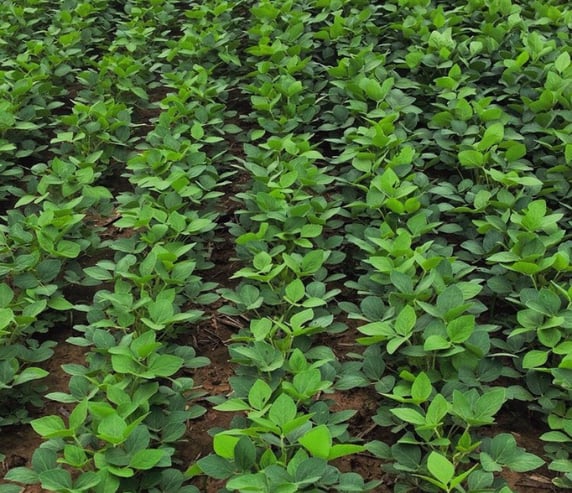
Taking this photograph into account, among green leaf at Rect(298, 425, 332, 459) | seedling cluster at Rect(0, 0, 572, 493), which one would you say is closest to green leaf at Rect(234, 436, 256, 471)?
seedling cluster at Rect(0, 0, 572, 493)

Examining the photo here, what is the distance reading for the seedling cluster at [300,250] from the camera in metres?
1.90

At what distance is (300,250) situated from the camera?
267 cm

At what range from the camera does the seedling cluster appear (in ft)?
6.23

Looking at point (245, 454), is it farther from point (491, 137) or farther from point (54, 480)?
point (491, 137)

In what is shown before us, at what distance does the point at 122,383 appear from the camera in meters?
2.04

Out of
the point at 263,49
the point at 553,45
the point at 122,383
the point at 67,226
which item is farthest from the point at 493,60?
the point at 122,383

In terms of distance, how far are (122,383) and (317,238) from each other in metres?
1.02

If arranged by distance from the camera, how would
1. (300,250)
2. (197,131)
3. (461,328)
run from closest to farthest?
1. (461,328)
2. (300,250)
3. (197,131)

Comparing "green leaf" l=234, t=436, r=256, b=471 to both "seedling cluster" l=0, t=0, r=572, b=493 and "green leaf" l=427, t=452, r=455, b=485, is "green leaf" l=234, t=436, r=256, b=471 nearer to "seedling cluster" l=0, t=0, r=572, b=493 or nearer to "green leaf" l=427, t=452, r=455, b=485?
"seedling cluster" l=0, t=0, r=572, b=493

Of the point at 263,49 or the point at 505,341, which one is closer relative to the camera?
the point at 505,341

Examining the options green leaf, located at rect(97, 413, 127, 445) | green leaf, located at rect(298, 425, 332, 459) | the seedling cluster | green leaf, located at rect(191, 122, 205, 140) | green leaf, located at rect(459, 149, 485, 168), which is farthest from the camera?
green leaf, located at rect(191, 122, 205, 140)

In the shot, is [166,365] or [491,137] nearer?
[166,365]

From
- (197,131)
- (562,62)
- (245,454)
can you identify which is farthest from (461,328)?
(562,62)

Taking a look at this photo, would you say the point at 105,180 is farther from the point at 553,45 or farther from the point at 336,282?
the point at 553,45
